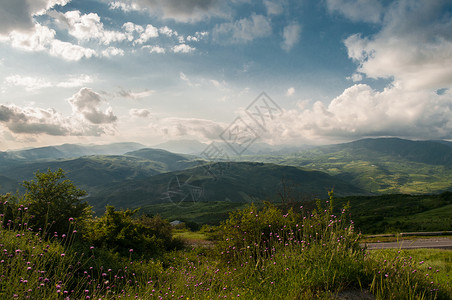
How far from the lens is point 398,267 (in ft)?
18.5

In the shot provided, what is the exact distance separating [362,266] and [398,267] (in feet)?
2.40

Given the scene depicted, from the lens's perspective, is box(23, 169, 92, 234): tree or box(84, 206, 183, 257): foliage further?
box(84, 206, 183, 257): foliage

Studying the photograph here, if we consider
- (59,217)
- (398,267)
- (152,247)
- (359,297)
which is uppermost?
(398,267)

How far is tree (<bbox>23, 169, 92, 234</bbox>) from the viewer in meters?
12.6

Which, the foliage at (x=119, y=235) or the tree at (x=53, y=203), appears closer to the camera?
the tree at (x=53, y=203)

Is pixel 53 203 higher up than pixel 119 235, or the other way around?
pixel 53 203

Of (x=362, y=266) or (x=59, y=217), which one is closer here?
(x=362, y=266)

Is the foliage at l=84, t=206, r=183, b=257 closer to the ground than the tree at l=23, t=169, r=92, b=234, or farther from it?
closer to the ground

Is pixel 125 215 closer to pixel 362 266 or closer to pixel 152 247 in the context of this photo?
pixel 152 247

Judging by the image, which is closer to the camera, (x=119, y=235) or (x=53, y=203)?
(x=53, y=203)

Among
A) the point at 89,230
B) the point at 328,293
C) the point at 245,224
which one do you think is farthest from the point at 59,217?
the point at 328,293

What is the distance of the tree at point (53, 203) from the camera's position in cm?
1265

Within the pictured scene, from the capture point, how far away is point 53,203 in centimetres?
1280

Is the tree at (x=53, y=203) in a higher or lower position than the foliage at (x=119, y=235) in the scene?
higher
